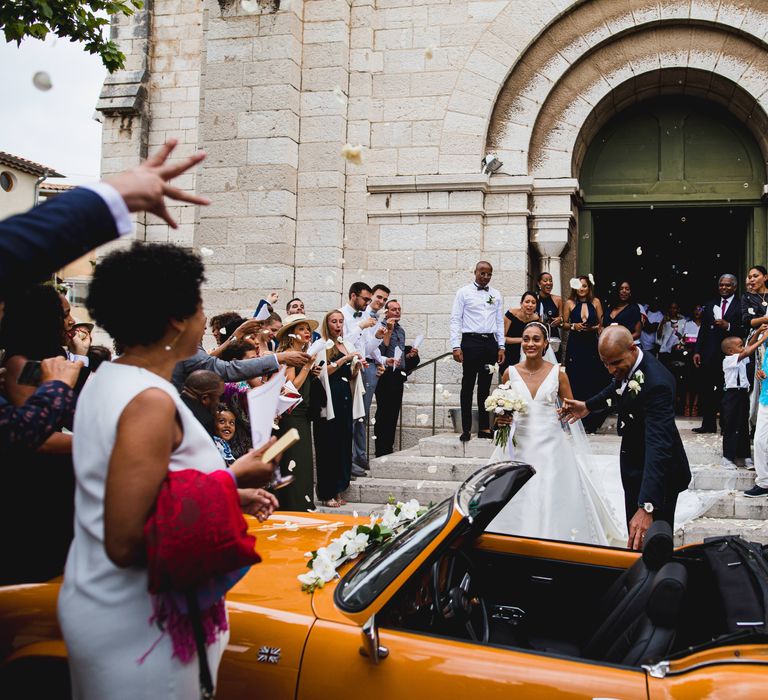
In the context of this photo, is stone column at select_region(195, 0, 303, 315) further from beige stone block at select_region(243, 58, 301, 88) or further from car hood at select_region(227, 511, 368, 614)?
car hood at select_region(227, 511, 368, 614)

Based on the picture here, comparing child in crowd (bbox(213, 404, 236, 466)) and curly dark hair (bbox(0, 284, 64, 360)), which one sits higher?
curly dark hair (bbox(0, 284, 64, 360))

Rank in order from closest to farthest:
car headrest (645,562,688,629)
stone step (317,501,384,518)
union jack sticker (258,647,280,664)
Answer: car headrest (645,562,688,629), union jack sticker (258,647,280,664), stone step (317,501,384,518)

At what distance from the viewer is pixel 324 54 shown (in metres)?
11.7

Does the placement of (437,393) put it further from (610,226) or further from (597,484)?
(610,226)

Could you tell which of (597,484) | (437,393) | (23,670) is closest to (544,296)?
(437,393)

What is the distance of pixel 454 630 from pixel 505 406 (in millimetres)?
3653

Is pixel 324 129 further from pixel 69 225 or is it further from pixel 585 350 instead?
pixel 69 225

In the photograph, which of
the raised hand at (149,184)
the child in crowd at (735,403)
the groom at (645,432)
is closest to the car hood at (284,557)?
the raised hand at (149,184)

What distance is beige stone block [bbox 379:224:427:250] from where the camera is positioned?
37.2 ft

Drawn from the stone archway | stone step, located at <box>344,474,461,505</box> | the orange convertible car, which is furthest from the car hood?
the stone archway

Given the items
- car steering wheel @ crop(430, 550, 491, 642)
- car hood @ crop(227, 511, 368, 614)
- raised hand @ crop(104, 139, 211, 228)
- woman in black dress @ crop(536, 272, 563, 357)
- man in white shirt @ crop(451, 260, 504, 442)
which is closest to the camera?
raised hand @ crop(104, 139, 211, 228)

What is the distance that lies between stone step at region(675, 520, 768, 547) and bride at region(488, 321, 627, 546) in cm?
63

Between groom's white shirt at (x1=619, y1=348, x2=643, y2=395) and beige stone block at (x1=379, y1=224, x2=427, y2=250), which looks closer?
groom's white shirt at (x1=619, y1=348, x2=643, y2=395)

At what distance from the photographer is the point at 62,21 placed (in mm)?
8039
